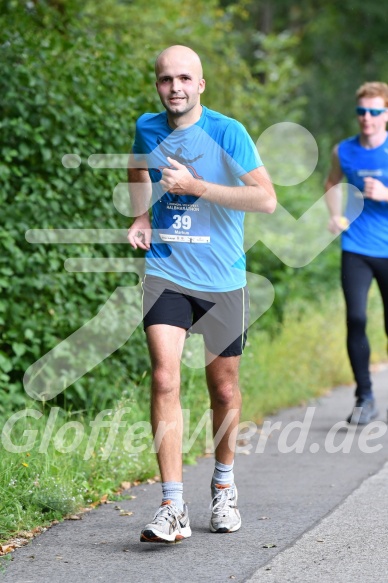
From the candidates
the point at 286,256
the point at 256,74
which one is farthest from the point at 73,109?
the point at 256,74

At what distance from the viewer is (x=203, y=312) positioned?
17.0 feet

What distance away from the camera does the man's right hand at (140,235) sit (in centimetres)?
518

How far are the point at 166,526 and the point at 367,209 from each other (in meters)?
4.10

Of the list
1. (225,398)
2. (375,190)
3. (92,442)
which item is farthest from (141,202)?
(375,190)

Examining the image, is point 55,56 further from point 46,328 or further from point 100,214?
point 46,328

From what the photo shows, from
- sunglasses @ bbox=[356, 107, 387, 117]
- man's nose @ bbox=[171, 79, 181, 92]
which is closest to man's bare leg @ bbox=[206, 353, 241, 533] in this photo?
man's nose @ bbox=[171, 79, 181, 92]

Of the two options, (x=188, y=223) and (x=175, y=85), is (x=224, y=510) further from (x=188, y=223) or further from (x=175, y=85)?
(x=175, y=85)

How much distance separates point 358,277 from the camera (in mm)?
8086

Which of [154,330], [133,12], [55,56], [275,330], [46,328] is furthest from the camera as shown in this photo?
[133,12]

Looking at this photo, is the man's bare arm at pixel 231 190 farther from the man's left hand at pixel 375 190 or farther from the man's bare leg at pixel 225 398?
the man's left hand at pixel 375 190

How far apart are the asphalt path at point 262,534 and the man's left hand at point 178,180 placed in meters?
1.57

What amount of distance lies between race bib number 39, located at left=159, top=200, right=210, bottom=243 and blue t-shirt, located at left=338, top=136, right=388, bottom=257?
3217 millimetres

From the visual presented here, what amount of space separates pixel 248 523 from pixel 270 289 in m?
6.96

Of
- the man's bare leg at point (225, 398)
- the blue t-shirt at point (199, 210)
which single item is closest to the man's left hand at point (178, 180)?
the blue t-shirt at point (199, 210)
